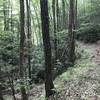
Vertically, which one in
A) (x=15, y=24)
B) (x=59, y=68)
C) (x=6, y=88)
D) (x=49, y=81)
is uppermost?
(x=15, y=24)

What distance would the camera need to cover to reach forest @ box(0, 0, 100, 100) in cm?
776

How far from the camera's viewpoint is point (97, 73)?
31.8 feet

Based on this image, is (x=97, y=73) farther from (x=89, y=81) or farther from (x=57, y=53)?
(x=57, y=53)

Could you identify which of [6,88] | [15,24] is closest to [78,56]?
[6,88]

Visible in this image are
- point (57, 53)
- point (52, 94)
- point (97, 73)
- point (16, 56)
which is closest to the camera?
point (52, 94)

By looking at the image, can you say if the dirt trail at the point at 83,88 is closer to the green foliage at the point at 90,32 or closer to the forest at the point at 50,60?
the forest at the point at 50,60

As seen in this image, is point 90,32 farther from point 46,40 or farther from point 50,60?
point 46,40

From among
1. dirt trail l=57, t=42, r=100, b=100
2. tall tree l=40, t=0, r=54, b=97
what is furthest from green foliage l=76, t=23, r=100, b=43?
tall tree l=40, t=0, r=54, b=97

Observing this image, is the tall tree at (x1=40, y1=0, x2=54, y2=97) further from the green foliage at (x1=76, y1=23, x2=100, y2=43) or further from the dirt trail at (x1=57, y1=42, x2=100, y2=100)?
the green foliage at (x1=76, y1=23, x2=100, y2=43)

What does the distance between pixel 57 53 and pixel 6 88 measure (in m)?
5.14

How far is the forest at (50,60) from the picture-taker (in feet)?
25.5

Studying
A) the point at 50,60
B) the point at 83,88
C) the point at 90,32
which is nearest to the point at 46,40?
the point at 50,60

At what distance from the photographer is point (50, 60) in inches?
307

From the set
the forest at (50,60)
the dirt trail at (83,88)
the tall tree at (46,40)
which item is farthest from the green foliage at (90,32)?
the tall tree at (46,40)
